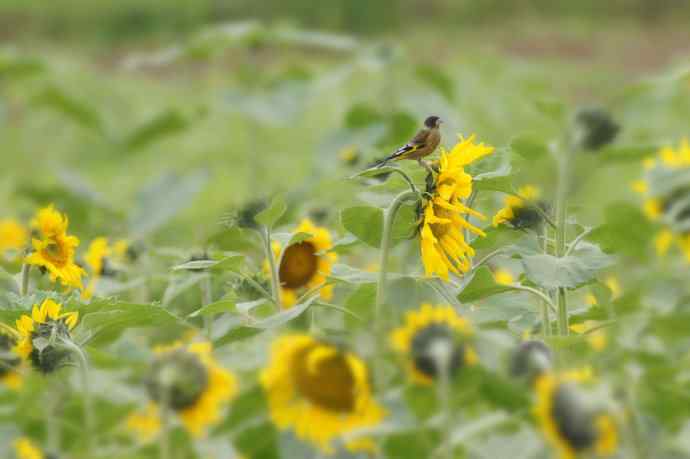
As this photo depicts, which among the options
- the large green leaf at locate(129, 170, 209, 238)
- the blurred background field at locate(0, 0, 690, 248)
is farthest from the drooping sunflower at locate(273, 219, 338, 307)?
the large green leaf at locate(129, 170, 209, 238)

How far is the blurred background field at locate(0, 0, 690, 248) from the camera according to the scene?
6.28 ft

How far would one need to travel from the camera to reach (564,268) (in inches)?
23.6

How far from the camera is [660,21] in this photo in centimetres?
417

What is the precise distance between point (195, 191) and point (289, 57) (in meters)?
2.19

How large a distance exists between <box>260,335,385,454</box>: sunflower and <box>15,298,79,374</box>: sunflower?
0.41 ft

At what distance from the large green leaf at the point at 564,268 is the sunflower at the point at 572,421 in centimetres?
18

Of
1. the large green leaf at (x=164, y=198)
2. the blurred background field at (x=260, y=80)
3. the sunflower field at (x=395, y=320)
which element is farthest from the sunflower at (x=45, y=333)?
the large green leaf at (x=164, y=198)

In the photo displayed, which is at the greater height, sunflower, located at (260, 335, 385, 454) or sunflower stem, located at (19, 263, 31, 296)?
sunflower stem, located at (19, 263, 31, 296)

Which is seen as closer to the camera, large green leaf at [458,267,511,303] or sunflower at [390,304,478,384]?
sunflower at [390,304,478,384]

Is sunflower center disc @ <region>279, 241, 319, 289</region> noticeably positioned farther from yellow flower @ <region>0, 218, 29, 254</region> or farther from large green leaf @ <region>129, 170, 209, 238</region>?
large green leaf @ <region>129, 170, 209, 238</region>

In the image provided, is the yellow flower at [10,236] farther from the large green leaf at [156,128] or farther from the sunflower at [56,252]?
the large green leaf at [156,128]

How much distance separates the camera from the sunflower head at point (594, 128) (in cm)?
61

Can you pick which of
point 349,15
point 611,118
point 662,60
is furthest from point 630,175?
point 611,118

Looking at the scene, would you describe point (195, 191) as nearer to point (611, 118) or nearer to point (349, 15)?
point (611, 118)
